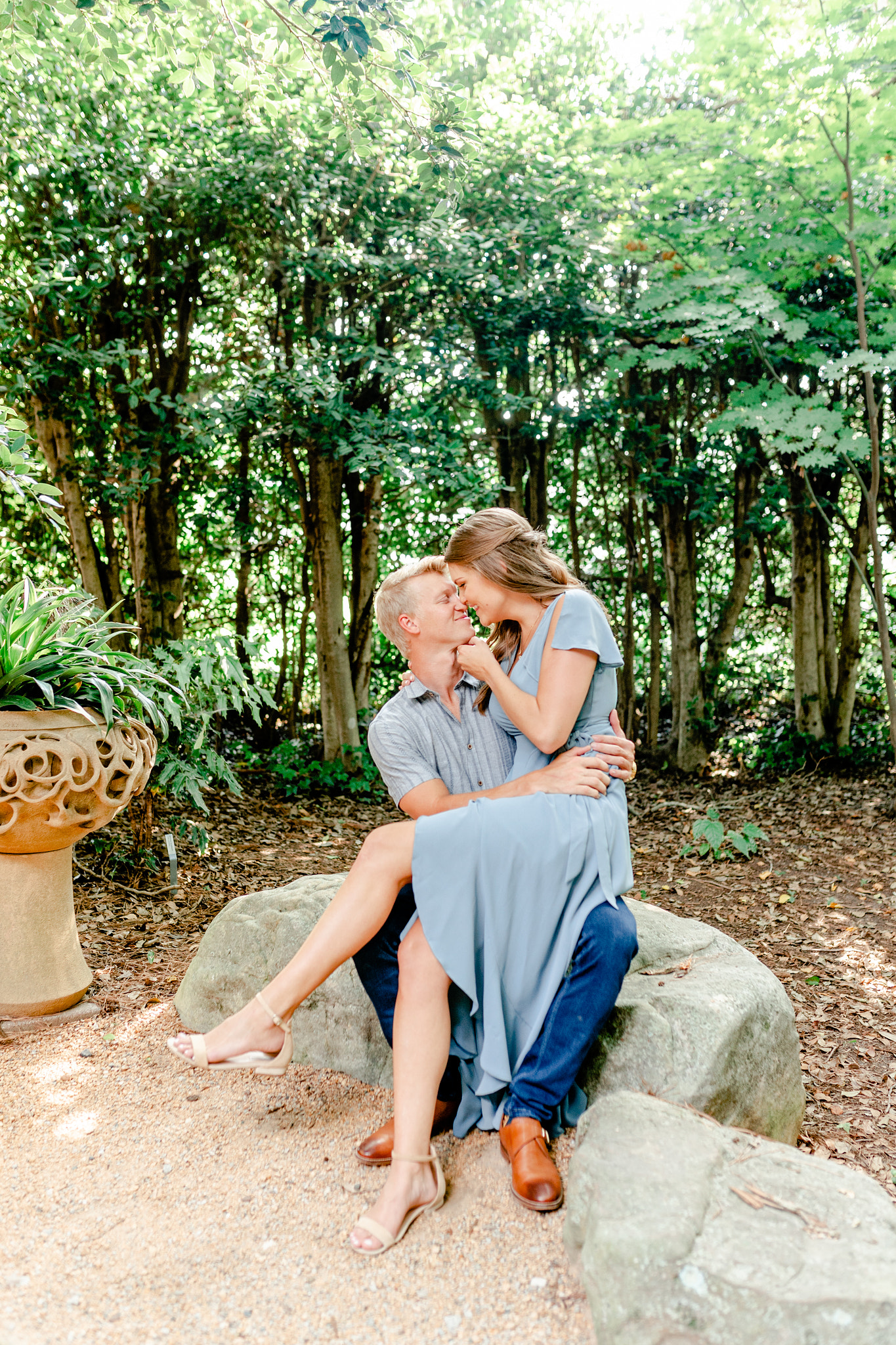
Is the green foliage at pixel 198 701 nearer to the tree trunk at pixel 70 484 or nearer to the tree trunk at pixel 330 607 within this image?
the tree trunk at pixel 70 484

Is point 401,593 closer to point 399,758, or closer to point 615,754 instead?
point 399,758

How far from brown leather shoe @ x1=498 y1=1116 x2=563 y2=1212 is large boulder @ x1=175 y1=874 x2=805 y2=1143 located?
0.27m

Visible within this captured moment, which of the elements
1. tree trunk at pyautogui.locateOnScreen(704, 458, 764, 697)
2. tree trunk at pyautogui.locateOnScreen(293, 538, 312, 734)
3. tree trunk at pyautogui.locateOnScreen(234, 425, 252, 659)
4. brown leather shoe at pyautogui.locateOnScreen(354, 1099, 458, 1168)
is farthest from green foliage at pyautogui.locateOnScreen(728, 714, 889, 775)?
brown leather shoe at pyautogui.locateOnScreen(354, 1099, 458, 1168)

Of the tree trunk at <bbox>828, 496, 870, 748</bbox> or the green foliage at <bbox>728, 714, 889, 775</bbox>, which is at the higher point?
the tree trunk at <bbox>828, 496, 870, 748</bbox>

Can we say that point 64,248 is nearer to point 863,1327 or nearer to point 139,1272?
point 139,1272

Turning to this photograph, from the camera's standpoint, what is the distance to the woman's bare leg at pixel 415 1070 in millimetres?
1863

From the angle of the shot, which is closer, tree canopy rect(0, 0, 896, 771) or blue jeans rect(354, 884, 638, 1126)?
blue jeans rect(354, 884, 638, 1126)

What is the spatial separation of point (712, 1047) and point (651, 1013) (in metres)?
0.15

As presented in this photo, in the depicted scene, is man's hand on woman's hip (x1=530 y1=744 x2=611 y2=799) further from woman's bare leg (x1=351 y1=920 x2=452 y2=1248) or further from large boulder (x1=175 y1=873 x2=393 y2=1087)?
large boulder (x1=175 y1=873 x2=393 y2=1087)

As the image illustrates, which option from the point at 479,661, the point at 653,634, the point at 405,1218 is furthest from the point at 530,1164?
the point at 653,634

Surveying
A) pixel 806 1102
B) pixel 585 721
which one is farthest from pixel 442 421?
pixel 806 1102

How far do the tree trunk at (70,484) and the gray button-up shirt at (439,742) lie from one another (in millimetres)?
3979

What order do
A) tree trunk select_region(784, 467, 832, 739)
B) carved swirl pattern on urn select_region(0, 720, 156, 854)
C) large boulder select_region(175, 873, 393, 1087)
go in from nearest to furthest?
large boulder select_region(175, 873, 393, 1087)
carved swirl pattern on urn select_region(0, 720, 156, 854)
tree trunk select_region(784, 467, 832, 739)

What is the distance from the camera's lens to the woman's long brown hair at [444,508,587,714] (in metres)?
2.37
